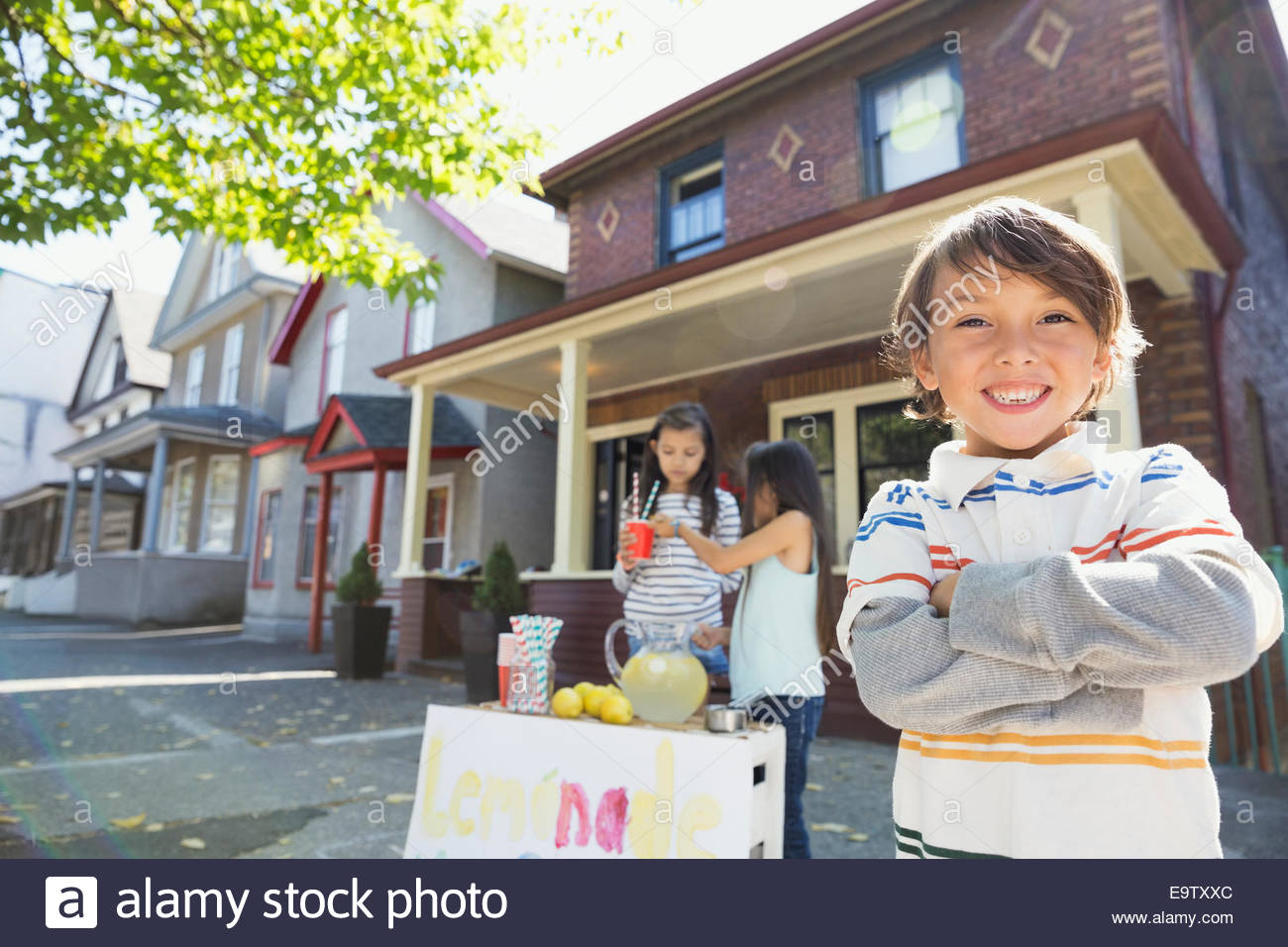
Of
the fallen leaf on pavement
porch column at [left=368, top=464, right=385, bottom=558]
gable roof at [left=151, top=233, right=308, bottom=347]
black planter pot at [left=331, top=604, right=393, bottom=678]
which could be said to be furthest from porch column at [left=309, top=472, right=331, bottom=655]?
the fallen leaf on pavement

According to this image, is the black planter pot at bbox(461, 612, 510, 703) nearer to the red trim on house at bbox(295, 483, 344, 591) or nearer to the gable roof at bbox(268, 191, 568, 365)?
the gable roof at bbox(268, 191, 568, 365)

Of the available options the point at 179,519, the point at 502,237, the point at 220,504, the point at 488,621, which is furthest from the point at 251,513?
the point at 488,621

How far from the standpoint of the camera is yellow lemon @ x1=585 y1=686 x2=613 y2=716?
2.34 metres

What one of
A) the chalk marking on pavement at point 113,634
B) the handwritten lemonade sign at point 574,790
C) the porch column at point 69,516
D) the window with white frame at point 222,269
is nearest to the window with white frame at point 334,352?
the chalk marking on pavement at point 113,634

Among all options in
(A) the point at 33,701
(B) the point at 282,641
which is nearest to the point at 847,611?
(A) the point at 33,701

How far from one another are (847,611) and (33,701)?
7874mm

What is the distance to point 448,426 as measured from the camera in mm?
11141

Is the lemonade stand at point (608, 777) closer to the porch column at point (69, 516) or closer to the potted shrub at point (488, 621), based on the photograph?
the potted shrub at point (488, 621)

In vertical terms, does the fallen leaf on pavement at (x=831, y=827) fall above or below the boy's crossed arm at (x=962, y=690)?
below

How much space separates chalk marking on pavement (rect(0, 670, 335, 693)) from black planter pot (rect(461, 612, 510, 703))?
2540 millimetres

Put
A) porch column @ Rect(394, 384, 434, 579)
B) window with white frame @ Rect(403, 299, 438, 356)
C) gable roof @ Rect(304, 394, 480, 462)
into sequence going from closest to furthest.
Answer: porch column @ Rect(394, 384, 434, 579) → gable roof @ Rect(304, 394, 480, 462) → window with white frame @ Rect(403, 299, 438, 356)

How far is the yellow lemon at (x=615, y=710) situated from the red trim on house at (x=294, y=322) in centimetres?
1349

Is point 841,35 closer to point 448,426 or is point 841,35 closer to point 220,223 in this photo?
point 220,223

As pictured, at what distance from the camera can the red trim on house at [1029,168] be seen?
412 cm
